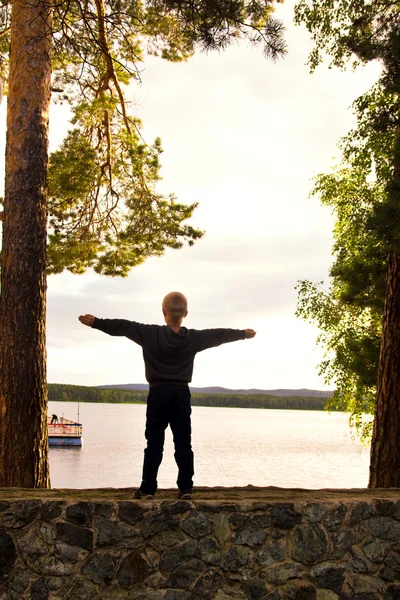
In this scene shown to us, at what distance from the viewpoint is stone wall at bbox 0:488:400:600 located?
432cm

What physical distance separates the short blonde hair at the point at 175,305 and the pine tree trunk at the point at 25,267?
2268 mm

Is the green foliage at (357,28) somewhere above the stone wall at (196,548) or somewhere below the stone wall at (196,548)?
above

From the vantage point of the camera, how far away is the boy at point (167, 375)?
4727 millimetres

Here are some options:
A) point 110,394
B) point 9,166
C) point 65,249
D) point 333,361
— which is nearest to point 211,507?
point 9,166

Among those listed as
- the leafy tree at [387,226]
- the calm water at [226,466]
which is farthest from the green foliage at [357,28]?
the calm water at [226,466]

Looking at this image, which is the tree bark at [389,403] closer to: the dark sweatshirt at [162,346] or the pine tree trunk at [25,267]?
the dark sweatshirt at [162,346]

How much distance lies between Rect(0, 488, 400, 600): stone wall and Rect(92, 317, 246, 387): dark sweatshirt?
36.2 inches

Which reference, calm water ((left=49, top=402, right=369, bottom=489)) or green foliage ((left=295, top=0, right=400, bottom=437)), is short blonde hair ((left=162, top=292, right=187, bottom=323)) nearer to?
green foliage ((left=295, top=0, right=400, bottom=437))

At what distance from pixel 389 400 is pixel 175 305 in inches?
152

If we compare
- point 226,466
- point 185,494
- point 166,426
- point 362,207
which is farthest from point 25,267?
point 226,466

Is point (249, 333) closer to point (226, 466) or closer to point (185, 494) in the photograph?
point (185, 494)

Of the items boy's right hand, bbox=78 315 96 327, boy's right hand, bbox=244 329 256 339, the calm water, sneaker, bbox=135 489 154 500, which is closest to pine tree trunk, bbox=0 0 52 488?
boy's right hand, bbox=78 315 96 327

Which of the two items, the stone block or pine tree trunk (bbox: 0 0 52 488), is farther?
pine tree trunk (bbox: 0 0 52 488)

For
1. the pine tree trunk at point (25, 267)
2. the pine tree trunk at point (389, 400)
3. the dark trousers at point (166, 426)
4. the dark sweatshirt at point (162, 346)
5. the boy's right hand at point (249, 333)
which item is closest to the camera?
the dark trousers at point (166, 426)
